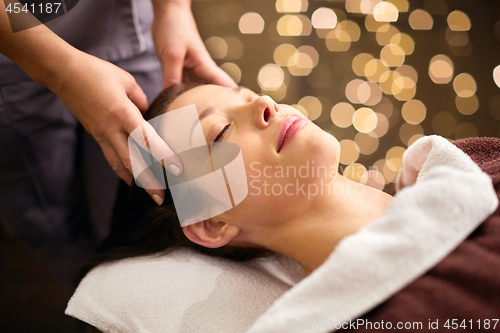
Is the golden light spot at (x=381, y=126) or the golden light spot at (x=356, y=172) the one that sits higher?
the golden light spot at (x=381, y=126)

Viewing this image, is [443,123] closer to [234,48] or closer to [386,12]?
[386,12]

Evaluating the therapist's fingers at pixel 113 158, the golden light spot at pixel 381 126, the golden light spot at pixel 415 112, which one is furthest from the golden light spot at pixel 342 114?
the therapist's fingers at pixel 113 158

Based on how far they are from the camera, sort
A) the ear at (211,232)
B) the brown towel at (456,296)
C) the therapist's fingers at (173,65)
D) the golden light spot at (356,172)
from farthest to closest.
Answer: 1. the golden light spot at (356,172)
2. the therapist's fingers at (173,65)
3. the ear at (211,232)
4. the brown towel at (456,296)

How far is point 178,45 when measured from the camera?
944 millimetres

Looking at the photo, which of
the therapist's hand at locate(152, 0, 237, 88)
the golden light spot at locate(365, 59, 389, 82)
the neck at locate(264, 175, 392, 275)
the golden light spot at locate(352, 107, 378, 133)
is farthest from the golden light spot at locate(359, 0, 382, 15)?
the neck at locate(264, 175, 392, 275)

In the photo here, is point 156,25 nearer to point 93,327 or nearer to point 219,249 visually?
point 219,249

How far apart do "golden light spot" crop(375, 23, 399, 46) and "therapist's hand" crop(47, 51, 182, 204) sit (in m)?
1.29

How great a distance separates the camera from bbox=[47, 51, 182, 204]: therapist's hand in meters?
0.68

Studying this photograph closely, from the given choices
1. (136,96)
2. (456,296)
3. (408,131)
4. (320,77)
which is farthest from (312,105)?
(456,296)

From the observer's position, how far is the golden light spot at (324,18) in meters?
1.48

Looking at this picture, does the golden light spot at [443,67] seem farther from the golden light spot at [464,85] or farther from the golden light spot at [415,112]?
the golden light spot at [415,112]

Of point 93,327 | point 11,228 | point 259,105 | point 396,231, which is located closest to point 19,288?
point 11,228

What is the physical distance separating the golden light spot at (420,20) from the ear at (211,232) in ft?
4.55

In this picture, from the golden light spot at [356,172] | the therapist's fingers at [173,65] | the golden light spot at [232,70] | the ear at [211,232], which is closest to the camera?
the ear at [211,232]
